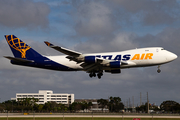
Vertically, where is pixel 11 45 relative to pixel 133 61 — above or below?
above

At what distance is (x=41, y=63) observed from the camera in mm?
53688

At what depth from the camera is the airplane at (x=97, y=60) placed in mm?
47125

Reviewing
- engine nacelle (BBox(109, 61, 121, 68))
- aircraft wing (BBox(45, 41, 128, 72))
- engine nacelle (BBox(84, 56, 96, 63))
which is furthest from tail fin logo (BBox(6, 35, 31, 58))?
engine nacelle (BBox(109, 61, 121, 68))

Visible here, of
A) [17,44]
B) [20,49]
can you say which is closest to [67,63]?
[20,49]

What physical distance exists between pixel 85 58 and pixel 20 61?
1541 centimetres

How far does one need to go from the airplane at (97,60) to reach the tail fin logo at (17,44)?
1.07 m

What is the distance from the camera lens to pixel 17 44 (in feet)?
191

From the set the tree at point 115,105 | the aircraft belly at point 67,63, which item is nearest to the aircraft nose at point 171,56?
the aircraft belly at point 67,63

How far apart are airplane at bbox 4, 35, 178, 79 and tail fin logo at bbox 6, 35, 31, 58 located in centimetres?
107

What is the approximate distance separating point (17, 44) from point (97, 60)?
70.2ft

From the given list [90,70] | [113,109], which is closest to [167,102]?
[113,109]

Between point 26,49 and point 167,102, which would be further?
point 167,102

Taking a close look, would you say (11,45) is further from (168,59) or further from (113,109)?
(113,109)

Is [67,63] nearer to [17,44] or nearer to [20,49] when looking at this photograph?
[20,49]
